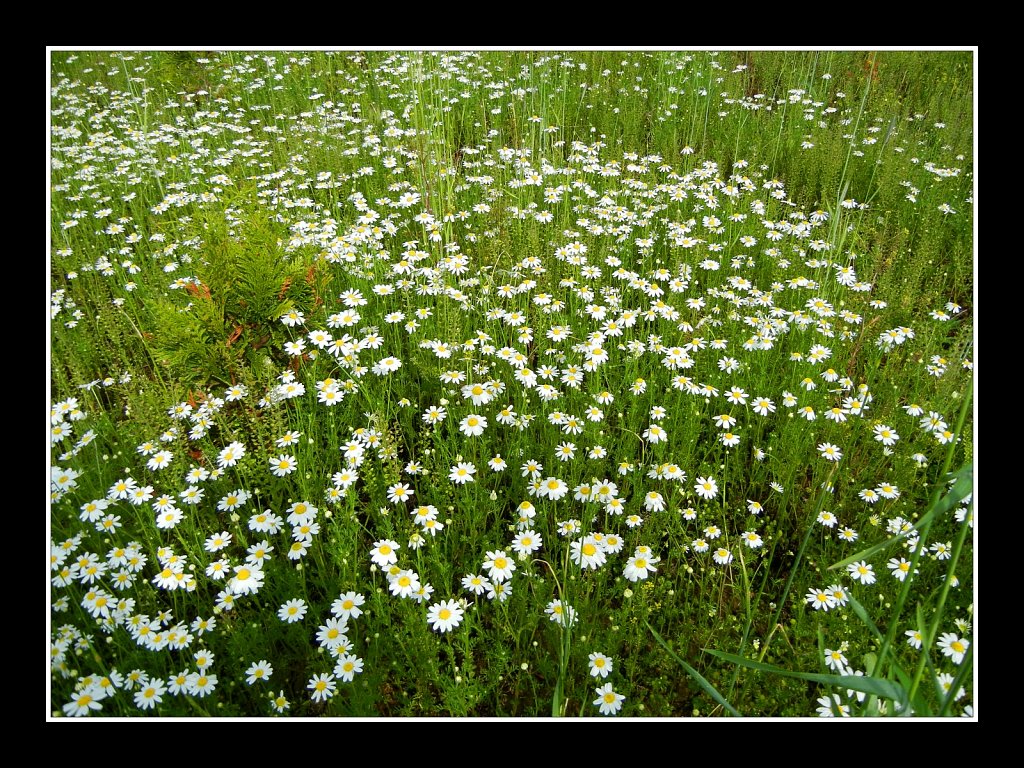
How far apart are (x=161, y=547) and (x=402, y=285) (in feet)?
5.40

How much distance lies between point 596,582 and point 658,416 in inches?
30.6

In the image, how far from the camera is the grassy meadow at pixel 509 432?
6.59 ft

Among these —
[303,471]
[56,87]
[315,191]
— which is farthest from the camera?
[56,87]

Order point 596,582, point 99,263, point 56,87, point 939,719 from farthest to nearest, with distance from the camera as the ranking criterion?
point 56,87
point 99,263
point 596,582
point 939,719

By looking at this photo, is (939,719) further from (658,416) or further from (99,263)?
(99,263)

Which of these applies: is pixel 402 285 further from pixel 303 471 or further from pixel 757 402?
pixel 757 402

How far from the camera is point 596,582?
7.38ft

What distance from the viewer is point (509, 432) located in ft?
9.11

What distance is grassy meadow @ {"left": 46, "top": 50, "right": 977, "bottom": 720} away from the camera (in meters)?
2.01

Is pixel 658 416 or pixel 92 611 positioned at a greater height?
pixel 658 416

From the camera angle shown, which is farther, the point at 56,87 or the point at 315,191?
the point at 56,87

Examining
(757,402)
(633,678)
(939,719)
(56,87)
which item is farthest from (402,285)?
(56,87)

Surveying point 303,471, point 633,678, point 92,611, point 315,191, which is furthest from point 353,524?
point 315,191

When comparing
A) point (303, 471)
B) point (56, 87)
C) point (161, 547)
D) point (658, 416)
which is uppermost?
point (56, 87)
